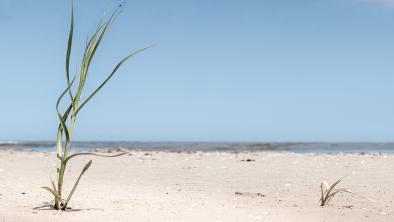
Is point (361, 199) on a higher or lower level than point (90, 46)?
lower

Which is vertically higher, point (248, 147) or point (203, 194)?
point (248, 147)

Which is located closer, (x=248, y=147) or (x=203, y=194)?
(x=203, y=194)

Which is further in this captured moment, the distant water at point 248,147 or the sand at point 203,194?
the distant water at point 248,147

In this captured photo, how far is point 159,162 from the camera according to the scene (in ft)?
32.1

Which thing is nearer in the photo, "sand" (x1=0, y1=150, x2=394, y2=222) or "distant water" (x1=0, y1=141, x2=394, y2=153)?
"sand" (x1=0, y1=150, x2=394, y2=222)

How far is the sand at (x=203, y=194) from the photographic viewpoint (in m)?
4.27

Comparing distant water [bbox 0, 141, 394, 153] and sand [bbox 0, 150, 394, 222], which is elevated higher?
distant water [bbox 0, 141, 394, 153]

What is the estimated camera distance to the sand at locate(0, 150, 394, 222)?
4266mm

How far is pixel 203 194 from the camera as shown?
565cm

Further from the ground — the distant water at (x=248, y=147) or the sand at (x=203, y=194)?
the distant water at (x=248, y=147)

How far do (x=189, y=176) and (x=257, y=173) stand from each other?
1059 millimetres

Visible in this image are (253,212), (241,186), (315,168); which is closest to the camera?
(253,212)

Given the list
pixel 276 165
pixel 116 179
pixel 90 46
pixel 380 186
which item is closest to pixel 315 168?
pixel 276 165

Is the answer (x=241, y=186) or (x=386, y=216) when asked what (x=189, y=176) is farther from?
(x=386, y=216)
